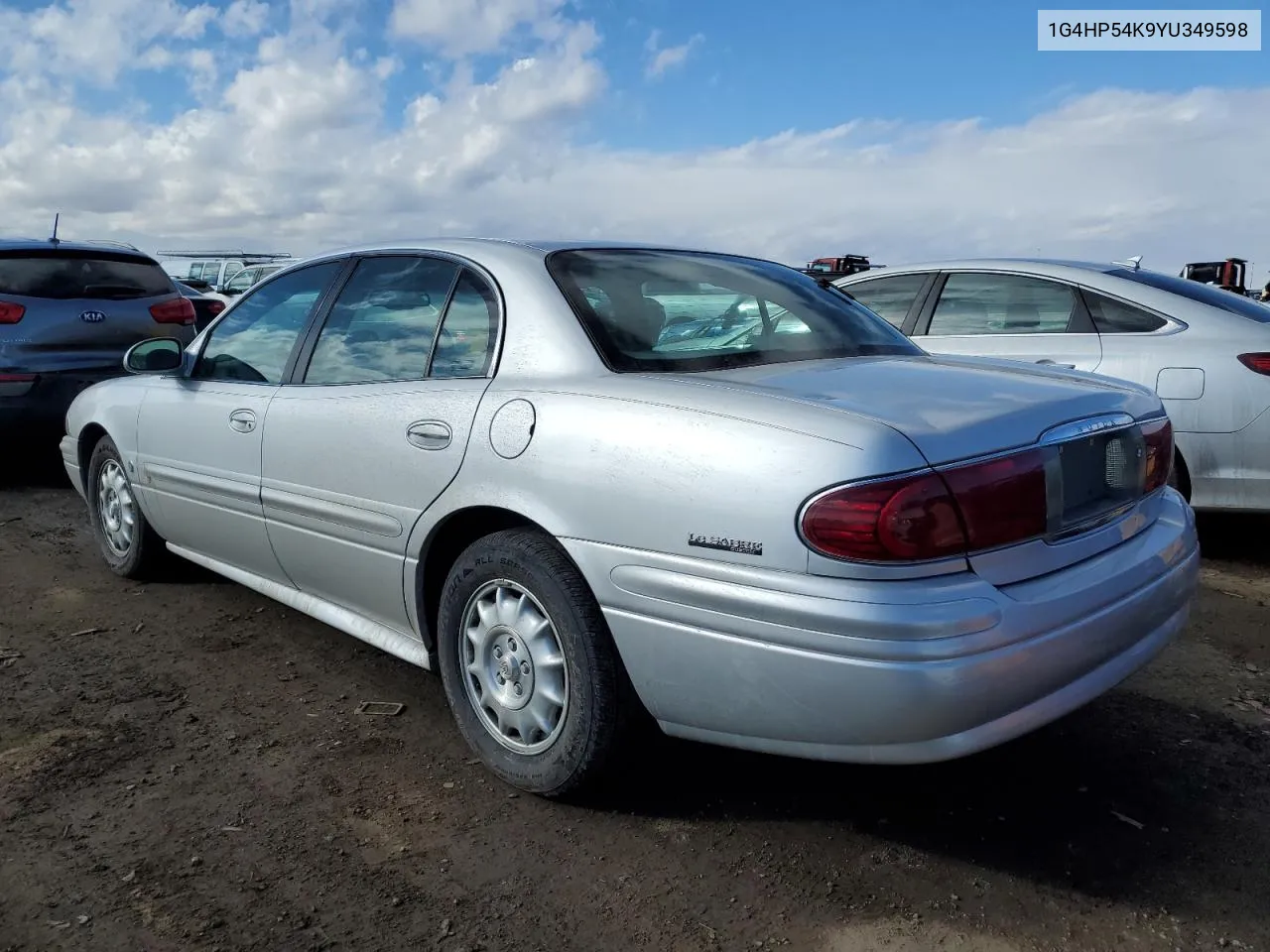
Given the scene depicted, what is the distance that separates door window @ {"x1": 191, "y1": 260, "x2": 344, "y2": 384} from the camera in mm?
3756

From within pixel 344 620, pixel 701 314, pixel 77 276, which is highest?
pixel 77 276

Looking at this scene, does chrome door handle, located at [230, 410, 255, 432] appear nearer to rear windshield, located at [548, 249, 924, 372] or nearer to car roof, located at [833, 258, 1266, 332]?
rear windshield, located at [548, 249, 924, 372]

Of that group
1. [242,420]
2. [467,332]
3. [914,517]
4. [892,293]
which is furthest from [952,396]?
[892,293]

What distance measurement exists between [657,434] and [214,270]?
2269 cm

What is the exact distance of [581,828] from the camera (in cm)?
269

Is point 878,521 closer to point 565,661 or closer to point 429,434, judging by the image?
point 565,661

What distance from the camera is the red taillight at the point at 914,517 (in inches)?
85.6

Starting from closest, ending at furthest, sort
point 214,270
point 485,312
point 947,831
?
point 947,831 → point 485,312 → point 214,270

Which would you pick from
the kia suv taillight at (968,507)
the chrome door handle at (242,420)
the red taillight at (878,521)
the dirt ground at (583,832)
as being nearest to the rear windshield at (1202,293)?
the dirt ground at (583,832)

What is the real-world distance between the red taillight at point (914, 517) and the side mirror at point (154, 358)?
3185 millimetres

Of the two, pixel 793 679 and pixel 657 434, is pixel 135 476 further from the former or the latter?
pixel 793 679

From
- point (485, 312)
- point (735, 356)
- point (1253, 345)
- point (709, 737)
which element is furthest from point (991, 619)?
point (1253, 345)

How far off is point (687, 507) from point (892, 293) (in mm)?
4277

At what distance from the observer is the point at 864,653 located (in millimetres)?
2164
